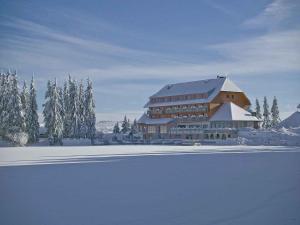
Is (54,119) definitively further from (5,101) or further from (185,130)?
(185,130)

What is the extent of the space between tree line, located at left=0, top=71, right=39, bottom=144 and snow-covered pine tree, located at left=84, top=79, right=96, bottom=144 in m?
12.0

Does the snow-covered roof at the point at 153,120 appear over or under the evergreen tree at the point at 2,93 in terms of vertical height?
under

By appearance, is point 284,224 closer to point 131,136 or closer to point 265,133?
point 265,133

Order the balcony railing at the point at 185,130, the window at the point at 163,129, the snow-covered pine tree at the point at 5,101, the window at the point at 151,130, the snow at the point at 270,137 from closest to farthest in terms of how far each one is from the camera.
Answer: the snow at the point at 270,137
the snow-covered pine tree at the point at 5,101
the balcony railing at the point at 185,130
the window at the point at 163,129
the window at the point at 151,130

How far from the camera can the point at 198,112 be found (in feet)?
232

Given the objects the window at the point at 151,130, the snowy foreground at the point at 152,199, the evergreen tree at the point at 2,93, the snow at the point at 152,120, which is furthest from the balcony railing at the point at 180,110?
the snowy foreground at the point at 152,199

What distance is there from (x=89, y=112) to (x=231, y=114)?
95.8 feet

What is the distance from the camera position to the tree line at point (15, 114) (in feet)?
186

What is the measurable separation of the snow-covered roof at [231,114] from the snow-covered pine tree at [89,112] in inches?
977

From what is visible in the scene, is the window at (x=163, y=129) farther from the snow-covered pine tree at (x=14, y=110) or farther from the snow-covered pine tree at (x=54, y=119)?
the snow-covered pine tree at (x=14, y=110)

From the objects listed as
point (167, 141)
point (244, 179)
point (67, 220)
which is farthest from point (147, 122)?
point (67, 220)

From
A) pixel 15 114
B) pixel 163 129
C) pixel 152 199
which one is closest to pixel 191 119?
pixel 163 129

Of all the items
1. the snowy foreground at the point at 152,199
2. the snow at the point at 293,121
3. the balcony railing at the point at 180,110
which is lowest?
the snowy foreground at the point at 152,199

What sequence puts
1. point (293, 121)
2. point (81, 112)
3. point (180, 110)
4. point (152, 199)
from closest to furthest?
point (152, 199) → point (180, 110) → point (81, 112) → point (293, 121)
